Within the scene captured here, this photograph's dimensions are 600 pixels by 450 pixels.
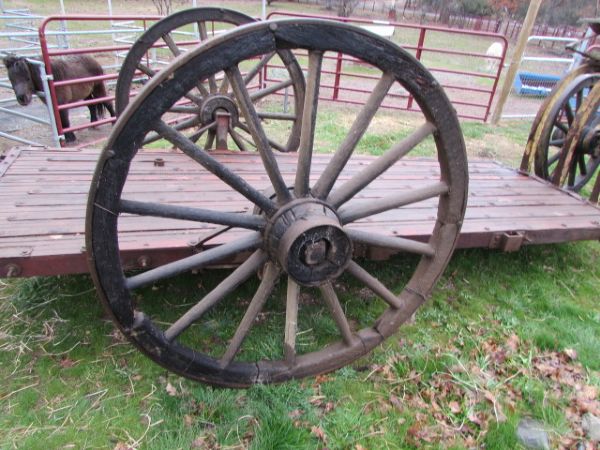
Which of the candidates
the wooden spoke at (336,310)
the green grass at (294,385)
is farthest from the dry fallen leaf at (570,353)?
the wooden spoke at (336,310)

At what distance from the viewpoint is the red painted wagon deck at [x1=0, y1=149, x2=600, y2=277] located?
232cm

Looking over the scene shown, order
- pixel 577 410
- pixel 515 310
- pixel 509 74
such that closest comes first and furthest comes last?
pixel 577 410 → pixel 515 310 → pixel 509 74

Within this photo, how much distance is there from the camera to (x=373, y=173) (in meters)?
2.07

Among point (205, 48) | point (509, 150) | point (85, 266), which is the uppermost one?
point (205, 48)

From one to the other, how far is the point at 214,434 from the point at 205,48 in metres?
1.70

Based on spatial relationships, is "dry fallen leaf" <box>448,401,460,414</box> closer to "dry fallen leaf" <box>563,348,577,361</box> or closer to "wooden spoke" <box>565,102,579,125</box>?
"dry fallen leaf" <box>563,348,577,361</box>

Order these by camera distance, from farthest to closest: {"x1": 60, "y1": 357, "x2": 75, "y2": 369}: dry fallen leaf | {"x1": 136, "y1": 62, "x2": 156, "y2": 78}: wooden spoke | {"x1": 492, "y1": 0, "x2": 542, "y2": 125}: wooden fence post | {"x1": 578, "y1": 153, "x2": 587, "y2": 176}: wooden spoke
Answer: {"x1": 492, "y1": 0, "x2": 542, "y2": 125}: wooden fence post, {"x1": 578, "y1": 153, "x2": 587, "y2": 176}: wooden spoke, {"x1": 136, "y1": 62, "x2": 156, "y2": 78}: wooden spoke, {"x1": 60, "y1": 357, "x2": 75, "y2": 369}: dry fallen leaf

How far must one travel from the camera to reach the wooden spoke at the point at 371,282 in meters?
2.16

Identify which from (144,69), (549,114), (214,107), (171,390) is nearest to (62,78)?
(144,69)

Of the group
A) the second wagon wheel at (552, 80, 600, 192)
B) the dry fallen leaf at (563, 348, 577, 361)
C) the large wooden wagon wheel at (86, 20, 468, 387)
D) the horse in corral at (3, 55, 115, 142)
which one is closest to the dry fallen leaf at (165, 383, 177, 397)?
the large wooden wagon wheel at (86, 20, 468, 387)

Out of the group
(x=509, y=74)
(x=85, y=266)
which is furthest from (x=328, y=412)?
(x=509, y=74)

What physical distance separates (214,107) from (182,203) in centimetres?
145

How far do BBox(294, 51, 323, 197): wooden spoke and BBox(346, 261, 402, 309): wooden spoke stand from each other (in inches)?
17.6

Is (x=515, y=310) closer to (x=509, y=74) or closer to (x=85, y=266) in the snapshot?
(x=85, y=266)
